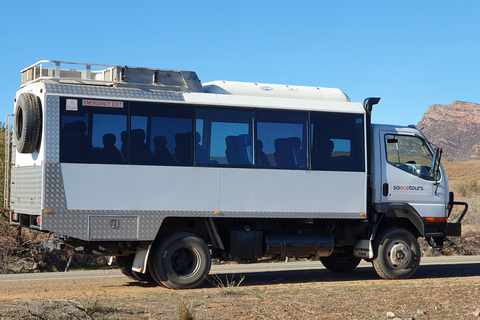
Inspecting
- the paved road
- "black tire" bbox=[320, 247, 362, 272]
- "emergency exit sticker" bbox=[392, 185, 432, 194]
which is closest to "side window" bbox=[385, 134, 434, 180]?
"emergency exit sticker" bbox=[392, 185, 432, 194]

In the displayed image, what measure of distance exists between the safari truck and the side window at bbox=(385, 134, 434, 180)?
0.07ft

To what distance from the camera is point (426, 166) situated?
13117mm

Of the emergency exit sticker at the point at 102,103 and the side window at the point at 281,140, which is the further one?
the side window at the point at 281,140

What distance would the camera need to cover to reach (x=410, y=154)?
13.0 metres

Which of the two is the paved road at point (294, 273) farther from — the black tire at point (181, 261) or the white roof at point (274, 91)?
the white roof at point (274, 91)

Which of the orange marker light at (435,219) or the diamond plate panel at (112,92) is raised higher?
the diamond plate panel at (112,92)

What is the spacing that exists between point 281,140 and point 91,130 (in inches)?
128

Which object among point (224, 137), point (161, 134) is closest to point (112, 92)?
point (161, 134)

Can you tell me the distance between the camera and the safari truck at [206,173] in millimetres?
10352

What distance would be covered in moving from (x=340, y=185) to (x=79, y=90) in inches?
188

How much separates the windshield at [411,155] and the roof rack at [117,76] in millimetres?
3912

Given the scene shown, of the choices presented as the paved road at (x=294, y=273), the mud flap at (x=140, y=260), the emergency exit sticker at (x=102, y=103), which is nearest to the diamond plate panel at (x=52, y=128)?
the emergency exit sticker at (x=102, y=103)

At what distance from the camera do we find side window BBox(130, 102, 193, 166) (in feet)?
35.2

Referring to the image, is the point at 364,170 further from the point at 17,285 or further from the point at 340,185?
the point at 17,285
